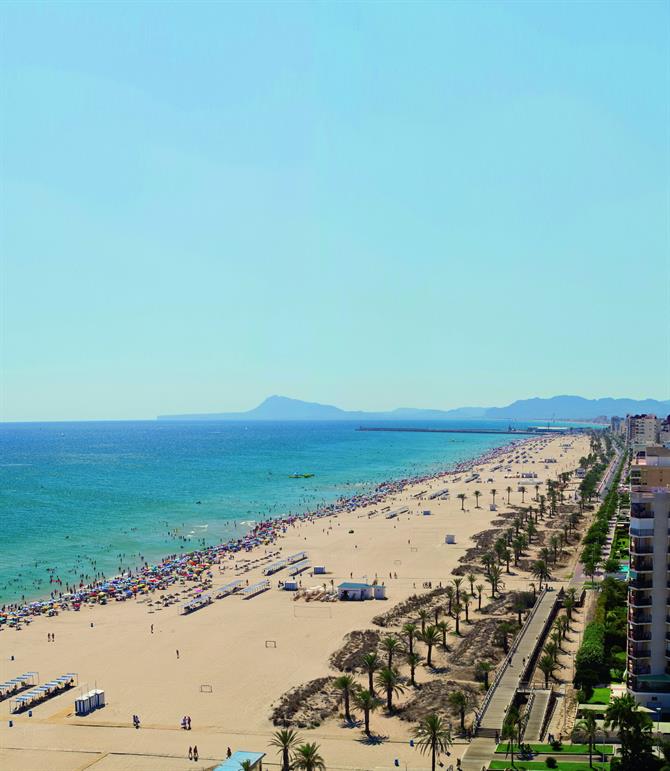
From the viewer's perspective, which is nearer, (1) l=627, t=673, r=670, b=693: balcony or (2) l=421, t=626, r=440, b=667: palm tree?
(1) l=627, t=673, r=670, b=693: balcony

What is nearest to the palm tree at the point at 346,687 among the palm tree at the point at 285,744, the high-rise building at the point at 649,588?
the palm tree at the point at 285,744

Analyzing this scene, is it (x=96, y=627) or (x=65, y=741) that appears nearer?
(x=65, y=741)

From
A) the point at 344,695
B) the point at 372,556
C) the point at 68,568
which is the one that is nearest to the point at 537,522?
the point at 372,556

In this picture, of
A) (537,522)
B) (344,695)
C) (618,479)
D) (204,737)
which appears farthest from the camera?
(618,479)

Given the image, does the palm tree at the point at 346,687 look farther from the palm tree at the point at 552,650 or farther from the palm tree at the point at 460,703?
the palm tree at the point at 552,650

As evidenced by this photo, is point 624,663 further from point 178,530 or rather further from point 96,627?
point 178,530

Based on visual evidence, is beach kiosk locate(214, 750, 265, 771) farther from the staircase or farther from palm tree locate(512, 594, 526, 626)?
palm tree locate(512, 594, 526, 626)

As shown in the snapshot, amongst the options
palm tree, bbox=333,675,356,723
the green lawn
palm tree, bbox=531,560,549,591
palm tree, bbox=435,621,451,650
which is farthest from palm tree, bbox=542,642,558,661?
palm tree, bbox=531,560,549,591
